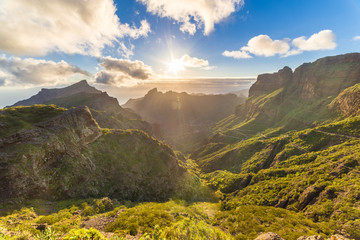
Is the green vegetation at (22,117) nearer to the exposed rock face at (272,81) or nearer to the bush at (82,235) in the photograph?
the bush at (82,235)

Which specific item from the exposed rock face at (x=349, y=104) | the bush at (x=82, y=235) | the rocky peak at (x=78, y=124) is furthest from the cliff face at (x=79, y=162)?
the exposed rock face at (x=349, y=104)

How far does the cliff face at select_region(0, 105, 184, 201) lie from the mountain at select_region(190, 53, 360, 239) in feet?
92.6

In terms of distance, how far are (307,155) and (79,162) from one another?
79.7m

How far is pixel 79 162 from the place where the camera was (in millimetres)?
38469

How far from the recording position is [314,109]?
319ft

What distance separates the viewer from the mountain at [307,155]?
30656mm

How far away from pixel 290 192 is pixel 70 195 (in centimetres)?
5779

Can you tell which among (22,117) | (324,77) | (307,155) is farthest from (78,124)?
(324,77)

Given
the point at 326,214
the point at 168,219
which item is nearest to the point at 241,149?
the point at 326,214

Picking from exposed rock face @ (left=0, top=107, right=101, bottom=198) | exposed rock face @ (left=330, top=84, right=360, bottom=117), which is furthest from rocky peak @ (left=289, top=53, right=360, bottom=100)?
exposed rock face @ (left=0, top=107, right=101, bottom=198)

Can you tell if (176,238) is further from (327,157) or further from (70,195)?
(327,157)

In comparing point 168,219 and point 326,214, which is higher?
point 168,219

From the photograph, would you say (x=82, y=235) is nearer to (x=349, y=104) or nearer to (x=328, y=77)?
(x=349, y=104)

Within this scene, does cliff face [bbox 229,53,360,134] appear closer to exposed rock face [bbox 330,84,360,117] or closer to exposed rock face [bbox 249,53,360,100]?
exposed rock face [bbox 249,53,360,100]
